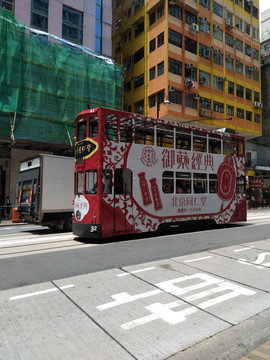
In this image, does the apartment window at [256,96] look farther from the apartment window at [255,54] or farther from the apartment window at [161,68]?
the apartment window at [161,68]

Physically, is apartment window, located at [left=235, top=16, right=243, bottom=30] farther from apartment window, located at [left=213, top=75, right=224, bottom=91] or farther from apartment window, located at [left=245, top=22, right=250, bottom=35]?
apartment window, located at [left=213, top=75, right=224, bottom=91]

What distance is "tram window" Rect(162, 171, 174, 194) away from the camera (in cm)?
1102

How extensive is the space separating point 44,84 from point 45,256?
18.6 m

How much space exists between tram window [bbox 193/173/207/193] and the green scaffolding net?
46.0 ft

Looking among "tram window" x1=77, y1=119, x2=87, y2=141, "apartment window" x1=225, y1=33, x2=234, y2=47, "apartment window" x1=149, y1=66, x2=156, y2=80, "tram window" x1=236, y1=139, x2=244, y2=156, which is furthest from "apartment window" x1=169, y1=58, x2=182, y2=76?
"tram window" x1=77, y1=119, x2=87, y2=141

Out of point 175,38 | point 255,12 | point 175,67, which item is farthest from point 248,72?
point 175,67

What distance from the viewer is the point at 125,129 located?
10102mm

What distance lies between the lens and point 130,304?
A: 14.4 ft

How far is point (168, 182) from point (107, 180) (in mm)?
2764

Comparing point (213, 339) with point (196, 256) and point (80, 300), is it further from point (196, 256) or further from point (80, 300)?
point (196, 256)

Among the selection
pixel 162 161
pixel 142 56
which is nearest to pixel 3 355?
pixel 162 161

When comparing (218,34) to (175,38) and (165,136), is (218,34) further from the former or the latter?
(165,136)

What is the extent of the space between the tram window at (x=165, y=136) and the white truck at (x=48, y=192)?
4.46 meters

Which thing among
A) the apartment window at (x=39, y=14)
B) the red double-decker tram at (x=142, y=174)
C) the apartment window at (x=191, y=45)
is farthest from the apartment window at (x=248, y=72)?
the red double-decker tram at (x=142, y=174)
